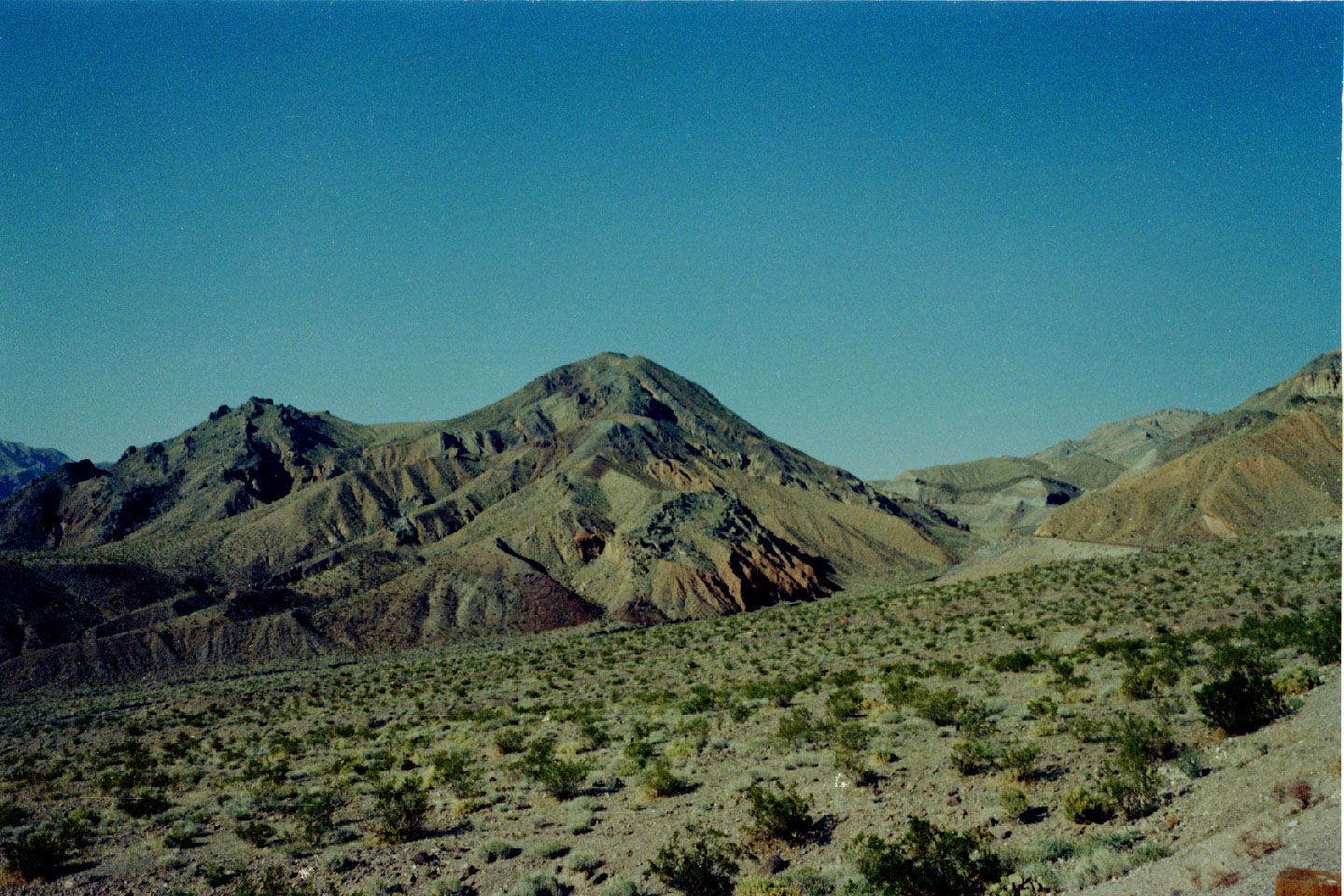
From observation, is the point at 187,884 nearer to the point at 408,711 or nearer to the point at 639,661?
the point at 408,711

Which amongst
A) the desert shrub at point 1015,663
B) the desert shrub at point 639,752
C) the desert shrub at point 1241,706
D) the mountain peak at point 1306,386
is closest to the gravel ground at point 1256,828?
the desert shrub at point 1241,706

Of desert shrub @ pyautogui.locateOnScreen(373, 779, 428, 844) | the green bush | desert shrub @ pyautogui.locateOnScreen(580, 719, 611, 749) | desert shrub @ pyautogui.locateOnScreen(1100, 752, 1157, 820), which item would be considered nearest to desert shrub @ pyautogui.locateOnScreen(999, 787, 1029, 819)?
desert shrub @ pyautogui.locateOnScreen(1100, 752, 1157, 820)

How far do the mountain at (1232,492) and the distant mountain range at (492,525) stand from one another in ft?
0.87

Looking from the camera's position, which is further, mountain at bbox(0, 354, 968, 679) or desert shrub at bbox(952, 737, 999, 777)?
mountain at bbox(0, 354, 968, 679)

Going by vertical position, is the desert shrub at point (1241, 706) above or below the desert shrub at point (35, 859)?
above

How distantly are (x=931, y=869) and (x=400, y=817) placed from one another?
34.6ft

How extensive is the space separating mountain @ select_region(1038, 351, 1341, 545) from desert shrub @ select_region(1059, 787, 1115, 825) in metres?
69.3

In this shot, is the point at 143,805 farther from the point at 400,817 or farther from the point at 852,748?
the point at 852,748

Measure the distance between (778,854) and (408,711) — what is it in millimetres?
26675

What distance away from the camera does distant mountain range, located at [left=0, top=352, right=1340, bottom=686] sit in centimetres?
7175

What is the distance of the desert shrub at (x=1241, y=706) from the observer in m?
14.8

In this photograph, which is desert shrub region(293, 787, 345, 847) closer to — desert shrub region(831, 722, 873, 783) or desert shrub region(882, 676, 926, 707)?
desert shrub region(831, 722, 873, 783)

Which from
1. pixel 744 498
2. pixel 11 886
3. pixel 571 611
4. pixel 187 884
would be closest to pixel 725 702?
pixel 187 884

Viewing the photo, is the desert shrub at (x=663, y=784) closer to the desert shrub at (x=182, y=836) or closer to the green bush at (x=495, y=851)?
the green bush at (x=495, y=851)
